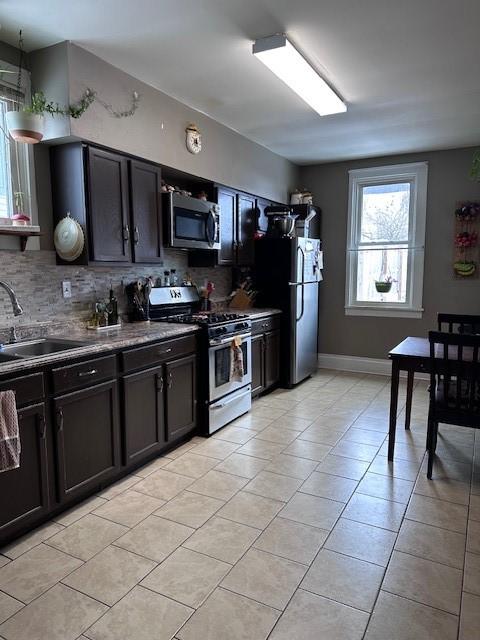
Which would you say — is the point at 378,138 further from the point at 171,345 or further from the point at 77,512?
the point at 77,512

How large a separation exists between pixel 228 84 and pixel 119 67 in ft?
2.47

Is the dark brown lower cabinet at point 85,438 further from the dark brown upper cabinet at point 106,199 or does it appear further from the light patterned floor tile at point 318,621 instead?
the light patterned floor tile at point 318,621

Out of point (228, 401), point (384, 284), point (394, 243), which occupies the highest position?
point (394, 243)

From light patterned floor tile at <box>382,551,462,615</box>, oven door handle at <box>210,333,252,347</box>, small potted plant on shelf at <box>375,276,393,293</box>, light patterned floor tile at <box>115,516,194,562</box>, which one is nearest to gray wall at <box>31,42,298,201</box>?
oven door handle at <box>210,333,252,347</box>

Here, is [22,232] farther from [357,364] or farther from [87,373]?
[357,364]

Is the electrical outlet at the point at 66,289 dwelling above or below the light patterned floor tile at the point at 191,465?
above

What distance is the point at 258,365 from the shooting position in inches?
169

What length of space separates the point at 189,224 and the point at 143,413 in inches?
65.0

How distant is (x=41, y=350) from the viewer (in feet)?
8.26

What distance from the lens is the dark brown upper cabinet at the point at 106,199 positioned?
2.75 meters

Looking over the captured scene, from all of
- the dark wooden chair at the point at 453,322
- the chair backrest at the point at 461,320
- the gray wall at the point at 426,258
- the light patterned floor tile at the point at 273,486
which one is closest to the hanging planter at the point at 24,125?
the light patterned floor tile at the point at 273,486

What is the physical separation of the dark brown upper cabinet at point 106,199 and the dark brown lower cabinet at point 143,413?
824 mm

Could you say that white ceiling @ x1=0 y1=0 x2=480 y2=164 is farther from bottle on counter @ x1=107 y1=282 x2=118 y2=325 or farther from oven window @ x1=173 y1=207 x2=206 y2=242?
bottle on counter @ x1=107 y1=282 x2=118 y2=325

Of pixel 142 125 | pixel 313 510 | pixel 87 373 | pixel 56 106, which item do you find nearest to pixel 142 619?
pixel 313 510
